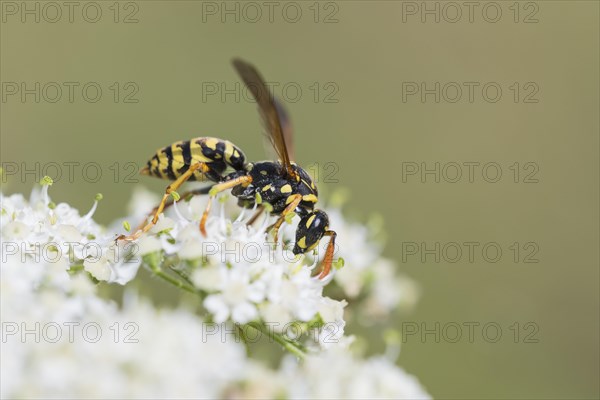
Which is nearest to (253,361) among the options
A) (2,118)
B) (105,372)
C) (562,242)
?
(105,372)

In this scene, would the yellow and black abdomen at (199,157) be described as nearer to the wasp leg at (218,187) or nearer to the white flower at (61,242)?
the wasp leg at (218,187)

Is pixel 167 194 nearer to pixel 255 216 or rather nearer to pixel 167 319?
pixel 255 216

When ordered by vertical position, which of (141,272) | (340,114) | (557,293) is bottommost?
(557,293)

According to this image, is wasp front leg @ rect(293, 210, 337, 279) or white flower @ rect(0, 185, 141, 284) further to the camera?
wasp front leg @ rect(293, 210, 337, 279)

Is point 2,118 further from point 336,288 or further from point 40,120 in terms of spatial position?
point 336,288

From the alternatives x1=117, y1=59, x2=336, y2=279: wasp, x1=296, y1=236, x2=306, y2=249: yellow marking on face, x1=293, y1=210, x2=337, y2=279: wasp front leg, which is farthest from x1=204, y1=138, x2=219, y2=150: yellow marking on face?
x1=296, y1=236, x2=306, y2=249: yellow marking on face

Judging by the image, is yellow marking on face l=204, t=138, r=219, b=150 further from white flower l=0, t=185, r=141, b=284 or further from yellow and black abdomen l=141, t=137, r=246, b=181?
white flower l=0, t=185, r=141, b=284
